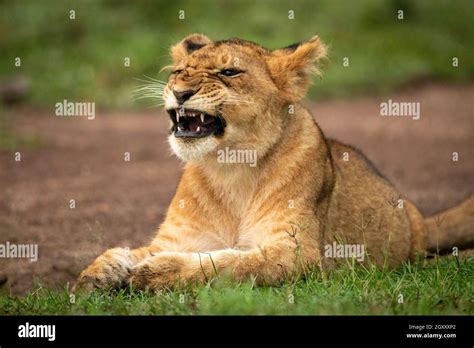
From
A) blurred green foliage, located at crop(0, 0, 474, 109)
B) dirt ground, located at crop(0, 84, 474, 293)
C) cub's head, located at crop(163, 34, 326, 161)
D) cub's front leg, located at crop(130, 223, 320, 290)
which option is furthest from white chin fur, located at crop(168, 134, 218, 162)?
blurred green foliage, located at crop(0, 0, 474, 109)

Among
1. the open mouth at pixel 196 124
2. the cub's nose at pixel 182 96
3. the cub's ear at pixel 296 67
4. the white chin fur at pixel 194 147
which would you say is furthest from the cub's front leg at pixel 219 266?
the cub's ear at pixel 296 67

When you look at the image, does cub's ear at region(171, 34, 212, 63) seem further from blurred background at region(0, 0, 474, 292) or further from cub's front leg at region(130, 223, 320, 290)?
blurred background at region(0, 0, 474, 292)

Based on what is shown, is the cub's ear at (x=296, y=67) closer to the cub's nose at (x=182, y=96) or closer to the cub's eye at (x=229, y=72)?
the cub's eye at (x=229, y=72)

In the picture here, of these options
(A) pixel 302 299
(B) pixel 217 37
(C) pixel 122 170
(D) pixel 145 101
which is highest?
(B) pixel 217 37

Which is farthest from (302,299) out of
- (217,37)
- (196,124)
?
(217,37)

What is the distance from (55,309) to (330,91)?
1469 centimetres

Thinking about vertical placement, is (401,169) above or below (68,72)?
below

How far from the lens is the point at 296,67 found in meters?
6.84

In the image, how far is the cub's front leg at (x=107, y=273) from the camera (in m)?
6.20

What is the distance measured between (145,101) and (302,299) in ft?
48.0

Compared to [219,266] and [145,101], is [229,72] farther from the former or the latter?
[145,101]

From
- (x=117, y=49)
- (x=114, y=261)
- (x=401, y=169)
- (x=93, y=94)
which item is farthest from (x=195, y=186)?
(x=117, y=49)
